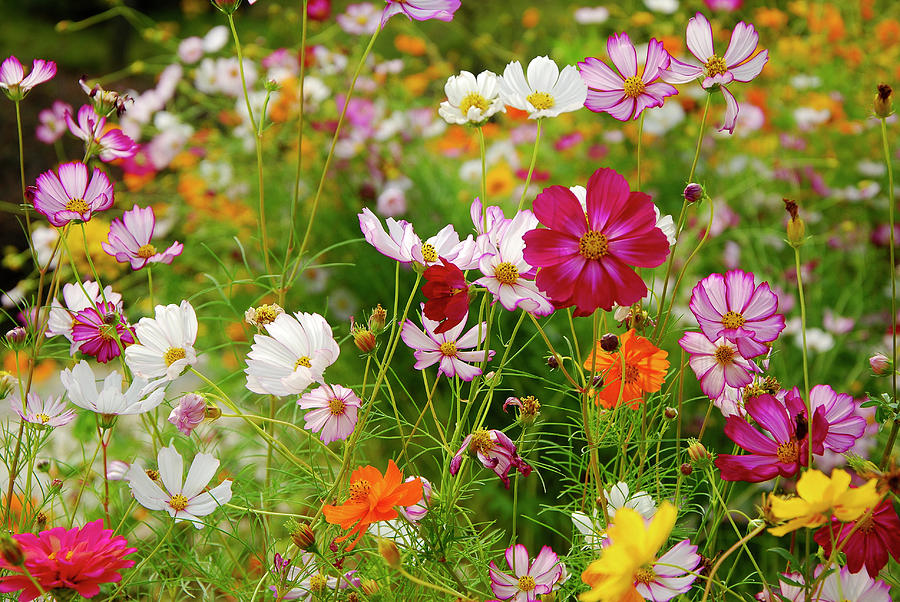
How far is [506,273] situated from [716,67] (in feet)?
0.55

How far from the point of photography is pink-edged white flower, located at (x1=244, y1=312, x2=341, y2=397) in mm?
388

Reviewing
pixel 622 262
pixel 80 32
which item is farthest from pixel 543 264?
pixel 80 32

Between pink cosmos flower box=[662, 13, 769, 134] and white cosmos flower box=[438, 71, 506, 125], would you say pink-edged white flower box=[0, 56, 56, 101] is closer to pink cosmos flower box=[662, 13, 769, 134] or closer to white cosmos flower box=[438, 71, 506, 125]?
white cosmos flower box=[438, 71, 506, 125]

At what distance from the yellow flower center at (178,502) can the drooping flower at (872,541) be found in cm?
32

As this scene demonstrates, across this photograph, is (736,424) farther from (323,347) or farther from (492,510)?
(492,510)

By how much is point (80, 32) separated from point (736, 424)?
20.2 feet

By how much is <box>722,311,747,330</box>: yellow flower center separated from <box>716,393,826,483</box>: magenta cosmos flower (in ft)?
0.14

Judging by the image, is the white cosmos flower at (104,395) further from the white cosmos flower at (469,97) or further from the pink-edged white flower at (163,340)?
the white cosmos flower at (469,97)

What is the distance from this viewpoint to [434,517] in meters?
0.42

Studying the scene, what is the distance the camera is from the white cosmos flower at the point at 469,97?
1.52ft

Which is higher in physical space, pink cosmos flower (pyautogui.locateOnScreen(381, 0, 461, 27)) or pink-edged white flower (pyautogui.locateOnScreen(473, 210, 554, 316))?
pink cosmos flower (pyautogui.locateOnScreen(381, 0, 461, 27))

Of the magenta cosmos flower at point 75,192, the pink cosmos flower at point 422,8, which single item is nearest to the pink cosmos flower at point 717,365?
the pink cosmos flower at point 422,8

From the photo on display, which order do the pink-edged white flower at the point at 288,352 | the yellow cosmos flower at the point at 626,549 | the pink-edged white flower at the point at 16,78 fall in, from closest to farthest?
the yellow cosmos flower at the point at 626,549, the pink-edged white flower at the point at 288,352, the pink-edged white flower at the point at 16,78

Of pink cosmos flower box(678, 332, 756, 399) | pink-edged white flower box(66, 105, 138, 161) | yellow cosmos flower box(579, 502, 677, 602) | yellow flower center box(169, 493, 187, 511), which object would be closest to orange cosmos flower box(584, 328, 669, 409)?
pink cosmos flower box(678, 332, 756, 399)
